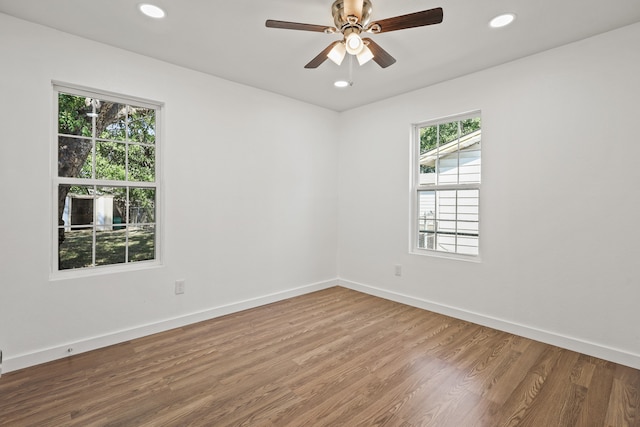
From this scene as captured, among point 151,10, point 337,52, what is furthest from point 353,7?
point 151,10

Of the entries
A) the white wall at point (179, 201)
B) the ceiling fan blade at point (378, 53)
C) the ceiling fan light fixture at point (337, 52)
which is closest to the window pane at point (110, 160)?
the white wall at point (179, 201)

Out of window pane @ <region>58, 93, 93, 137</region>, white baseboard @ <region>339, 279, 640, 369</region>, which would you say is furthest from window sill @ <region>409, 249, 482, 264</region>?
window pane @ <region>58, 93, 93, 137</region>

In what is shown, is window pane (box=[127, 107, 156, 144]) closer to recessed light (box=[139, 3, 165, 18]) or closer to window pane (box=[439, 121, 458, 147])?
recessed light (box=[139, 3, 165, 18])

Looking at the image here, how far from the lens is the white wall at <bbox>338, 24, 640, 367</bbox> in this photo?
98.0 inches

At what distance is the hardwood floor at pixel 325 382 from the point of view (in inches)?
73.4

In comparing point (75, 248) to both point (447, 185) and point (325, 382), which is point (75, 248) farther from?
point (447, 185)

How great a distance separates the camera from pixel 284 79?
11.5ft

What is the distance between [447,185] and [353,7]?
226 centimetres

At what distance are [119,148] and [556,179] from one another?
156 inches

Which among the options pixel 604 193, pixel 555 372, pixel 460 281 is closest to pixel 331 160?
pixel 460 281

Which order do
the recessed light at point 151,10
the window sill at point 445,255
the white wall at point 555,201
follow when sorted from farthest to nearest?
the window sill at point 445,255 → the white wall at point 555,201 → the recessed light at point 151,10

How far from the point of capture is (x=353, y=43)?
6.84 feet

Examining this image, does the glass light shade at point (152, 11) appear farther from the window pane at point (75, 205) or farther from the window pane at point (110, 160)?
the window pane at point (75, 205)

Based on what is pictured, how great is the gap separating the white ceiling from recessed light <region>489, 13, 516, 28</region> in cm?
4
